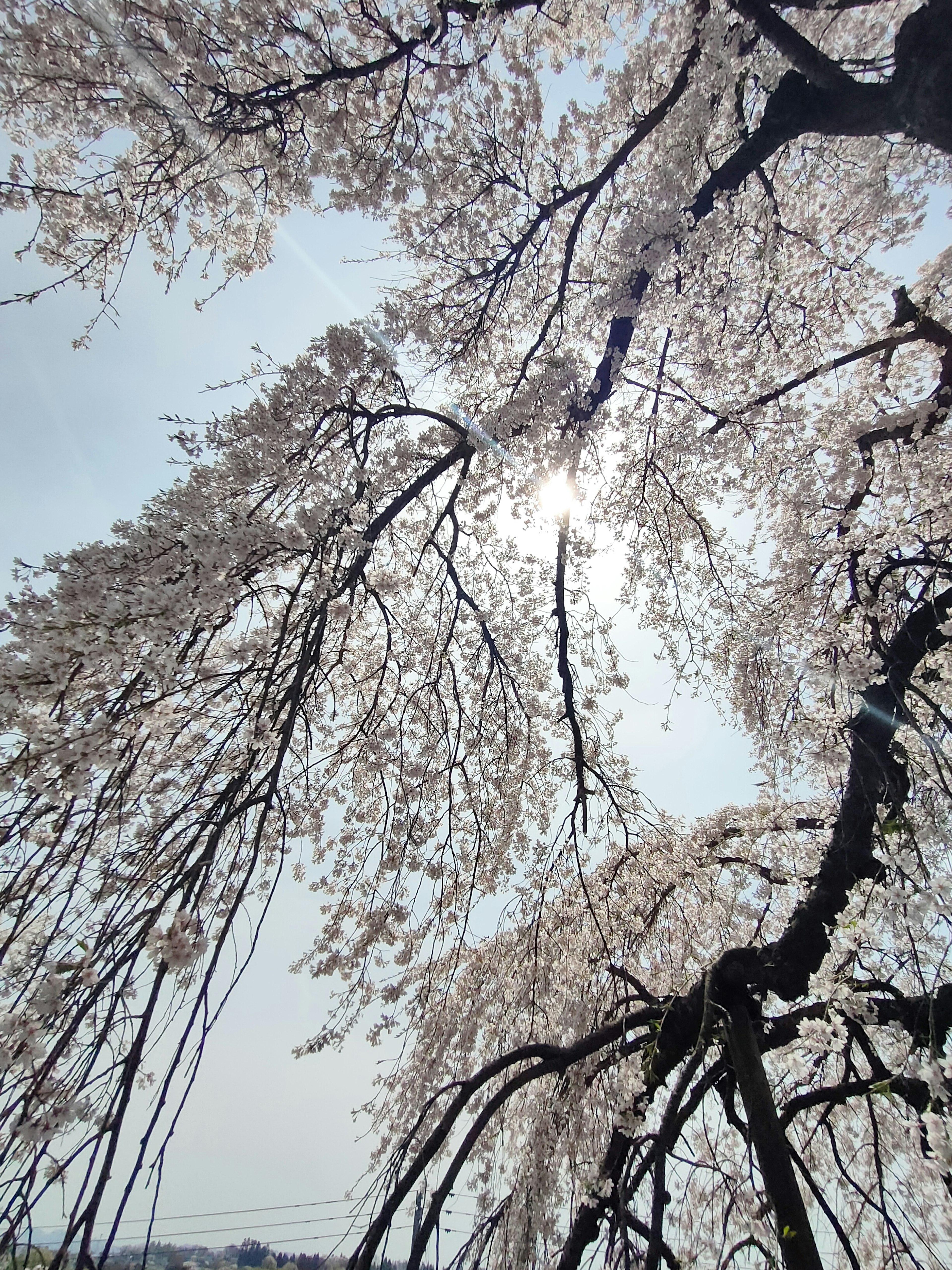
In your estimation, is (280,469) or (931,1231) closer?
(280,469)

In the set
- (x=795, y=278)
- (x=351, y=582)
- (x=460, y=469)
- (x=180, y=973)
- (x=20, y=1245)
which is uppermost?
(x=795, y=278)

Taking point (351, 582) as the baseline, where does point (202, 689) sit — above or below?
below

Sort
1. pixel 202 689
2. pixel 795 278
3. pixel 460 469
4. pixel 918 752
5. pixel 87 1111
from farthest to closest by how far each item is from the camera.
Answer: pixel 795 278 < pixel 918 752 < pixel 460 469 < pixel 202 689 < pixel 87 1111

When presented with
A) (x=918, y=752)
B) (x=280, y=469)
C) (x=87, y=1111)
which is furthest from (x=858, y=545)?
(x=87, y=1111)

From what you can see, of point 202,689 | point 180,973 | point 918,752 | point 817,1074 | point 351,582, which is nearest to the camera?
point 180,973

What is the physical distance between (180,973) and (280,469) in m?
2.41

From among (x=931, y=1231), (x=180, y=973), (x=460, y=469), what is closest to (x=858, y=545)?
(x=460, y=469)

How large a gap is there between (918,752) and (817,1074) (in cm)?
282

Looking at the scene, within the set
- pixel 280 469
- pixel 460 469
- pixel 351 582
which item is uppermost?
pixel 460 469

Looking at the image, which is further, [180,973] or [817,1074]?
[817,1074]

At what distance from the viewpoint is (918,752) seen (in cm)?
420

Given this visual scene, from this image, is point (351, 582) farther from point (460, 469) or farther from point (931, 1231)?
point (931, 1231)

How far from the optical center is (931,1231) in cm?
464

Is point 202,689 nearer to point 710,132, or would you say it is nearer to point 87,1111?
point 87,1111
